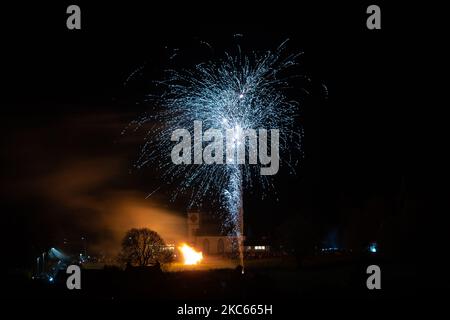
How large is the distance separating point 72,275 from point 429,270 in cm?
2069

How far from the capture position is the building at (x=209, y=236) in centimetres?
8738

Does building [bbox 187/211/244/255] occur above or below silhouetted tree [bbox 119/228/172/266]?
below

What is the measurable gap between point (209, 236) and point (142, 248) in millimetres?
49980

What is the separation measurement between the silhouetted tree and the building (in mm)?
44443

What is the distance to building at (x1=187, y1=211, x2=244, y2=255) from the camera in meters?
87.4

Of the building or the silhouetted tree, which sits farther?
the building

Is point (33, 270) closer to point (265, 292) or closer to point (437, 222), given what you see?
point (265, 292)

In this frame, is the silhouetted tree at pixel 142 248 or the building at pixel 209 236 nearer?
the silhouetted tree at pixel 142 248

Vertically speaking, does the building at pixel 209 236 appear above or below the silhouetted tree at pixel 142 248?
below

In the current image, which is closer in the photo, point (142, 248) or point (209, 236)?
point (142, 248)

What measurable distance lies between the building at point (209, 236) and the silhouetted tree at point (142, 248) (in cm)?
4444

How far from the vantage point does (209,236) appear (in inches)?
3516

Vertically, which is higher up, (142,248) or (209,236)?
(142,248)

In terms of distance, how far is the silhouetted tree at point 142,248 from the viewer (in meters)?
39.4
